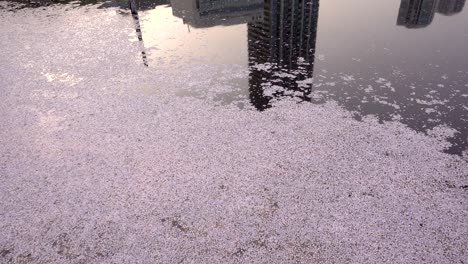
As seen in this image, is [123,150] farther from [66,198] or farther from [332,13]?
[332,13]

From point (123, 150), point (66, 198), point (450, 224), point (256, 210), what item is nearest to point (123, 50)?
point (123, 150)

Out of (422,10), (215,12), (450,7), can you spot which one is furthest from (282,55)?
(450,7)

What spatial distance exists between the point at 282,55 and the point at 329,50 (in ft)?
3.44

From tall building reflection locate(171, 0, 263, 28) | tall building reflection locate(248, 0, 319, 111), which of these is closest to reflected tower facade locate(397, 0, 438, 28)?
tall building reflection locate(248, 0, 319, 111)

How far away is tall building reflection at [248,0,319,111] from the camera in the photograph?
219 inches

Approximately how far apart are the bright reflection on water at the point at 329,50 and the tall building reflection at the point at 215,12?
4cm

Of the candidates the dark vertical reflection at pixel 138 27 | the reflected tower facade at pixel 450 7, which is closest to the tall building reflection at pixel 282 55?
the dark vertical reflection at pixel 138 27

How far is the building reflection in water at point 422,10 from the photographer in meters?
8.23

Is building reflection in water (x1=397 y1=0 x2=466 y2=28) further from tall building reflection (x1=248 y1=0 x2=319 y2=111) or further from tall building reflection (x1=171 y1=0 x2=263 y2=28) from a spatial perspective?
tall building reflection (x1=171 y1=0 x2=263 y2=28)

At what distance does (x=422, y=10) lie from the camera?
886 centimetres

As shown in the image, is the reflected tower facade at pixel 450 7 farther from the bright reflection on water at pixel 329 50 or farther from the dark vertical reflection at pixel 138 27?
the dark vertical reflection at pixel 138 27

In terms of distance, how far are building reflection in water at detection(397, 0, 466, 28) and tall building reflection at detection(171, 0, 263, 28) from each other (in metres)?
3.89

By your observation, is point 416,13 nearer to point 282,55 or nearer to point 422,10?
point 422,10

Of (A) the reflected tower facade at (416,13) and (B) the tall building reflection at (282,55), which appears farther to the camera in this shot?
(A) the reflected tower facade at (416,13)
